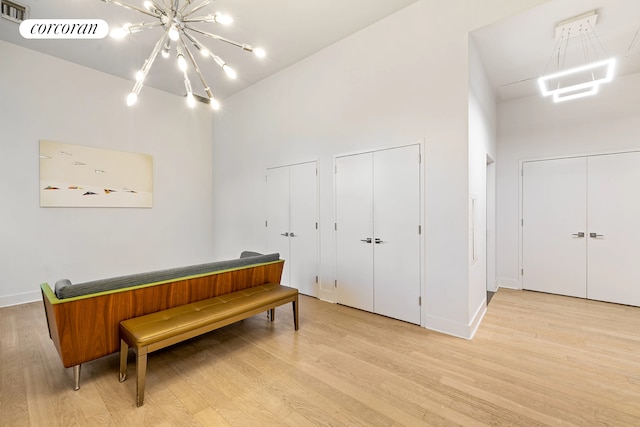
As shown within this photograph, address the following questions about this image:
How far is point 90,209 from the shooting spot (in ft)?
14.7

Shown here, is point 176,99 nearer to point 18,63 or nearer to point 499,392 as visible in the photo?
point 18,63

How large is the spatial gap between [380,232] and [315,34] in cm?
280

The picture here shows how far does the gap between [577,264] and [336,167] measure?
13.0ft

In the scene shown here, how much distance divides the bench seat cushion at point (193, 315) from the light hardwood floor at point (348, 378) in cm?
43

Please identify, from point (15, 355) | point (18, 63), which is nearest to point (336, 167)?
point (15, 355)

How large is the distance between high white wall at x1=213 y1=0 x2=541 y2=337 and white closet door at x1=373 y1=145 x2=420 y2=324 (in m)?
0.14

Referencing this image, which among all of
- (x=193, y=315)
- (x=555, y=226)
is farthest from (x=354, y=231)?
(x=555, y=226)

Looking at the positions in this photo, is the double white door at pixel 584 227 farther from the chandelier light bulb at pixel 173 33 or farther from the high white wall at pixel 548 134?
the chandelier light bulb at pixel 173 33

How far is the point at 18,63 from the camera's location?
386 centimetres

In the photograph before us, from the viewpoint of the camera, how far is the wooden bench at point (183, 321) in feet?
6.07

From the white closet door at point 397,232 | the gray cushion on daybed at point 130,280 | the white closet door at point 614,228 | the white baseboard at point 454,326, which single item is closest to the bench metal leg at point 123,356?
the gray cushion on daybed at point 130,280

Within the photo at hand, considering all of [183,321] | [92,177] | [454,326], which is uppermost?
[92,177]

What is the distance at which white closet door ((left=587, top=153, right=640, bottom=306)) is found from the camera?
3.72m

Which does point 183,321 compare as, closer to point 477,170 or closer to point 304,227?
point 304,227
